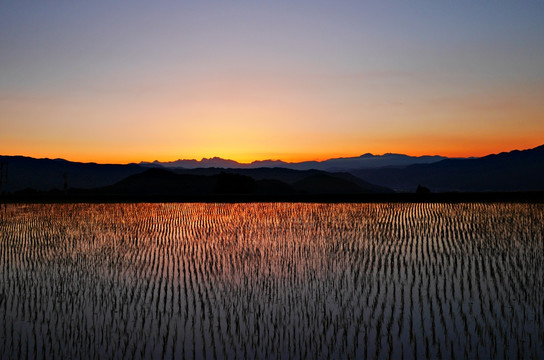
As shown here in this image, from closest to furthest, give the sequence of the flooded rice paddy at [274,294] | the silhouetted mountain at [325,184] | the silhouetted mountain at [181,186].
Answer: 1. the flooded rice paddy at [274,294]
2. the silhouetted mountain at [181,186]
3. the silhouetted mountain at [325,184]

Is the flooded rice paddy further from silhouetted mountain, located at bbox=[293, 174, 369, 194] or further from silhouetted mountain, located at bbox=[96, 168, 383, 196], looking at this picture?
silhouetted mountain, located at bbox=[293, 174, 369, 194]

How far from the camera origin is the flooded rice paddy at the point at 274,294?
24.0 ft

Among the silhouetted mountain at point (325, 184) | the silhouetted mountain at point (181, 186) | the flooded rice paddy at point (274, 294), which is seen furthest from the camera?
the silhouetted mountain at point (325, 184)

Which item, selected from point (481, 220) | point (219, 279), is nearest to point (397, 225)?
point (481, 220)

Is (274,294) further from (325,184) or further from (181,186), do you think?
(325,184)

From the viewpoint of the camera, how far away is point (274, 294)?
10.1m

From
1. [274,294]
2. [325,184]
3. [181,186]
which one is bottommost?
[274,294]

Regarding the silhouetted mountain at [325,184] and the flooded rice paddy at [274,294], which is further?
the silhouetted mountain at [325,184]

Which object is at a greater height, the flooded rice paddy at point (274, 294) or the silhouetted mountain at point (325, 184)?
the silhouetted mountain at point (325, 184)

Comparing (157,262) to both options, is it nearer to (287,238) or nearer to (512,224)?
(287,238)

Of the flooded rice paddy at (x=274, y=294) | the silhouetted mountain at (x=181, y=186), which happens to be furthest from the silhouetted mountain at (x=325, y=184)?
the flooded rice paddy at (x=274, y=294)

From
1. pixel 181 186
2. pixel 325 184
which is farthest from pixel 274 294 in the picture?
pixel 325 184

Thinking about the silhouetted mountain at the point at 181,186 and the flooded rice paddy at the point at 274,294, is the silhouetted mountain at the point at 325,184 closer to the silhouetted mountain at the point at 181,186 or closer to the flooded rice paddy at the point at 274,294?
the silhouetted mountain at the point at 181,186

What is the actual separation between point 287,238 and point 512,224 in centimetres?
971
